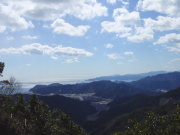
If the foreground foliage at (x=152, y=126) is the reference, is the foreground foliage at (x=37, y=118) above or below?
below

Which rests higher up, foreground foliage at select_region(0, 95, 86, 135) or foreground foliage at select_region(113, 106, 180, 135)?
foreground foliage at select_region(113, 106, 180, 135)

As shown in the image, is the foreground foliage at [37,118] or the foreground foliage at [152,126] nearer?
the foreground foliage at [152,126]

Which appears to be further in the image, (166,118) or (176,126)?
(166,118)

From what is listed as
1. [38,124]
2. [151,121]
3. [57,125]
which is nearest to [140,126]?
[151,121]

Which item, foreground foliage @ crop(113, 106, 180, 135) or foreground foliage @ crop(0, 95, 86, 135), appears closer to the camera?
foreground foliage @ crop(113, 106, 180, 135)

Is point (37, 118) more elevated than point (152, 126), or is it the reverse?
point (152, 126)

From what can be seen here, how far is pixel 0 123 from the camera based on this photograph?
46.4 m

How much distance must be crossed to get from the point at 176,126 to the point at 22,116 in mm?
61910

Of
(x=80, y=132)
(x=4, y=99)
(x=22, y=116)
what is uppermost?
(x=4, y=99)

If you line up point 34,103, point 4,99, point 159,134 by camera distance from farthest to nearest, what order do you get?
point 34,103 < point 4,99 < point 159,134

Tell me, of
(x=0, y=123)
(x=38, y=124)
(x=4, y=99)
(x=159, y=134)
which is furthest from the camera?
(x=4, y=99)

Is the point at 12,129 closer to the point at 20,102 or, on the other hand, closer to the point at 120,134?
the point at 120,134

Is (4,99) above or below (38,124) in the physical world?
above

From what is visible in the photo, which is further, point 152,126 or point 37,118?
point 37,118
